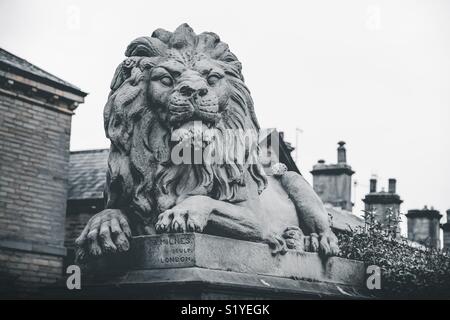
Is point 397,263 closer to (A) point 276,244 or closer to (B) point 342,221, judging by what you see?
(A) point 276,244

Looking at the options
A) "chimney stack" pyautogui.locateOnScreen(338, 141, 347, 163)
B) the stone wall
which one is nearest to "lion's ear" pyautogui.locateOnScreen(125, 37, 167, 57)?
the stone wall

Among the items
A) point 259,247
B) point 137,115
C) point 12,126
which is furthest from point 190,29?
point 12,126

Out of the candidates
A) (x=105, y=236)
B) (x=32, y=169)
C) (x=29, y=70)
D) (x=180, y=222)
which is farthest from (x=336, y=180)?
(x=180, y=222)

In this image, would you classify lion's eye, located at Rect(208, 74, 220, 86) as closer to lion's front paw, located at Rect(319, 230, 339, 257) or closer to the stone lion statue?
the stone lion statue

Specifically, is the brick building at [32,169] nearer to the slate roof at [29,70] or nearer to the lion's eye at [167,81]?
the slate roof at [29,70]

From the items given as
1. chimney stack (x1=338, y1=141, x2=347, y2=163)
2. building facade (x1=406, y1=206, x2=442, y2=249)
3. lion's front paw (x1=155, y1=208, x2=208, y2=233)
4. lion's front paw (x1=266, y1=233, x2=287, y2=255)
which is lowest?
lion's front paw (x1=266, y1=233, x2=287, y2=255)

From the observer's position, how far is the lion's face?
602 centimetres

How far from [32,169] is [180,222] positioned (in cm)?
1412

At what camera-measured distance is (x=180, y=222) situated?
18.5 feet

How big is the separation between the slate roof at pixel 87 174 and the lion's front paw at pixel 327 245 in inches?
600

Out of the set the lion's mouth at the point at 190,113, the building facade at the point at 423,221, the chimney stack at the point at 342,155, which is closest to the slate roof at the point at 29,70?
the lion's mouth at the point at 190,113
